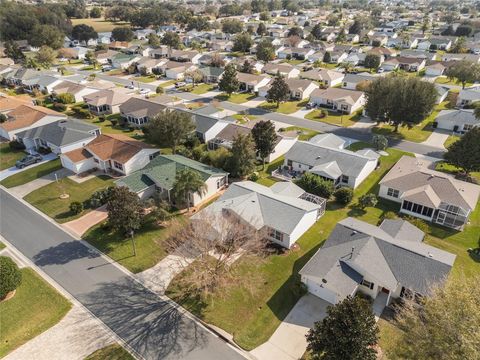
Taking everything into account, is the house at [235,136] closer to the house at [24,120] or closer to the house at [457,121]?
the house at [457,121]

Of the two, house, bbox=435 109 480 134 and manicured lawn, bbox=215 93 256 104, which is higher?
house, bbox=435 109 480 134

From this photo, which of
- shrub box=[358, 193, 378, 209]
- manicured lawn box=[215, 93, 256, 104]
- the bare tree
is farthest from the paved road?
manicured lawn box=[215, 93, 256, 104]

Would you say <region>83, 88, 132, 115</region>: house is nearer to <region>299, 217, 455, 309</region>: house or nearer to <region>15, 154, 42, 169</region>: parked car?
<region>15, 154, 42, 169</region>: parked car

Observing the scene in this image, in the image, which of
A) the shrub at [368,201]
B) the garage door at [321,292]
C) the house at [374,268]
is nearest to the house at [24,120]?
the shrub at [368,201]

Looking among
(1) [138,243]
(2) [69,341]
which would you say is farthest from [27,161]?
(2) [69,341]

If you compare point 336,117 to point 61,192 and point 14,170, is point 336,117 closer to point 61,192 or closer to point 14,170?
point 61,192

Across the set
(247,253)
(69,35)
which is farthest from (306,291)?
(69,35)

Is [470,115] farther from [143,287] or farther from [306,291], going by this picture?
[143,287]
